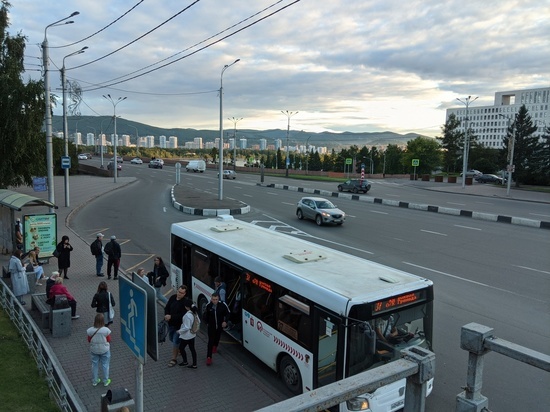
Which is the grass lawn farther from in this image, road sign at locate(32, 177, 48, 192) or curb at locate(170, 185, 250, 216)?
curb at locate(170, 185, 250, 216)

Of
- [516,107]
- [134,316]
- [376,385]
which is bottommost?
[134,316]

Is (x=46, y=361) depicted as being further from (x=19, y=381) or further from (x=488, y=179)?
(x=488, y=179)

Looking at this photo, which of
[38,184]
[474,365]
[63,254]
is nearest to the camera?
[474,365]

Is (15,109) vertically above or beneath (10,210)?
above

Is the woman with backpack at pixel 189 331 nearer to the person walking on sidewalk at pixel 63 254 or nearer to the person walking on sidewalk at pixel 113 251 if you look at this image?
the person walking on sidewalk at pixel 113 251

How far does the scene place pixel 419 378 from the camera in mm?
2668

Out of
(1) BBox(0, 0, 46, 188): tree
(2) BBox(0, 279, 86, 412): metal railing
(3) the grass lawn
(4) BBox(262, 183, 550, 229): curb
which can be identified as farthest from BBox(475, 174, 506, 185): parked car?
(3) the grass lawn

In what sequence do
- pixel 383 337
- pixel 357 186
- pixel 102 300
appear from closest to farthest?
pixel 383 337
pixel 102 300
pixel 357 186

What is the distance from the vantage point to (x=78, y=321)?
414 inches

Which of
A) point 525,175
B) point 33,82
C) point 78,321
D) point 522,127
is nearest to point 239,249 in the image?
point 78,321

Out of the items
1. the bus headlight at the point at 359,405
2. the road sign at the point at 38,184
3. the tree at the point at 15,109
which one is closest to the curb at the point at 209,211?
the road sign at the point at 38,184

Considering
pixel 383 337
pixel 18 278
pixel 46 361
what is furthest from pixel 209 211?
pixel 383 337

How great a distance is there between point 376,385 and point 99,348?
20.8 ft

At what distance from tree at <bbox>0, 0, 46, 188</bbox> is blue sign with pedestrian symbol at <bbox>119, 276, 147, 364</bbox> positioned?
22.8 meters
